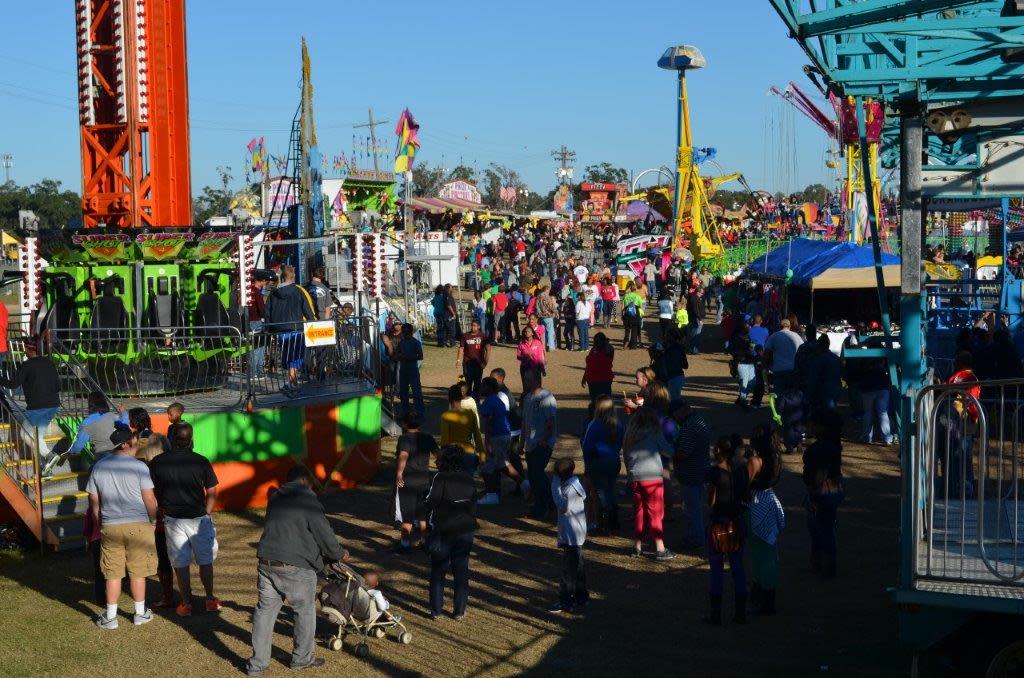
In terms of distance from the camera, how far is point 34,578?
36.7ft

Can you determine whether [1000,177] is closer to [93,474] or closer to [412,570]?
[412,570]

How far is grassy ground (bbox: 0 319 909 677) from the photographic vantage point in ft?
28.4

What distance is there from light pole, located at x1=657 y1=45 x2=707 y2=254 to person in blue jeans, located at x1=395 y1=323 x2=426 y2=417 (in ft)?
92.3

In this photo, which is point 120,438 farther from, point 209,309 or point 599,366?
point 599,366

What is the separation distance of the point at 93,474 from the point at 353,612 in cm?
233

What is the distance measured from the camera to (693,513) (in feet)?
37.1

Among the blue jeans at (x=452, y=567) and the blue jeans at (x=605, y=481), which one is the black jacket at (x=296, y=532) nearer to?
the blue jeans at (x=452, y=567)

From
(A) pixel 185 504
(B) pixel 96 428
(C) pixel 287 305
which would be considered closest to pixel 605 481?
(A) pixel 185 504

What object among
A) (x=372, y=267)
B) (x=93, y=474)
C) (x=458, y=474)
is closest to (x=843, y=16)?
(x=458, y=474)

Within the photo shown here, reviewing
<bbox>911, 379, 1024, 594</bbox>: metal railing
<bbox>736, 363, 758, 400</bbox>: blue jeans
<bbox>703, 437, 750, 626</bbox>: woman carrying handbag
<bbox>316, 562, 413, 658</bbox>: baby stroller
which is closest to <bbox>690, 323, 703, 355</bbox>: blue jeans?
<bbox>736, 363, 758, 400</bbox>: blue jeans

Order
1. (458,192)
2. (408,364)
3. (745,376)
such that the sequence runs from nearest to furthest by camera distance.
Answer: (408,364)
(745,376)
(458,192)

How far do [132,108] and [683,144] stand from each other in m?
34.7

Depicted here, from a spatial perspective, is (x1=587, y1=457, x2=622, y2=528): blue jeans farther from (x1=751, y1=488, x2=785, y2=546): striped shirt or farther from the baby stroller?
the baby stroller

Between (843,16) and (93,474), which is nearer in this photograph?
(843,16)
